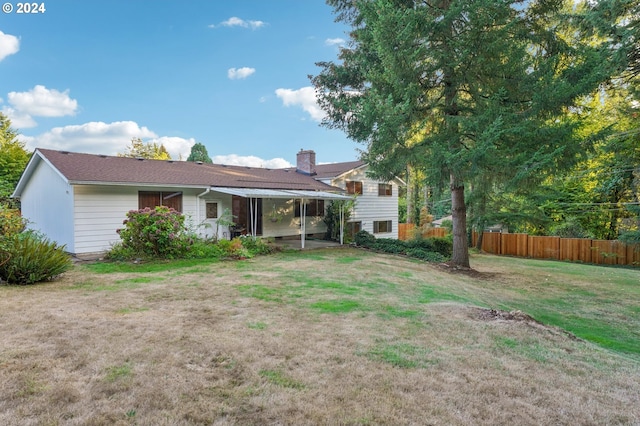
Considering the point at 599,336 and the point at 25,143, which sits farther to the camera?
the point at 25,143

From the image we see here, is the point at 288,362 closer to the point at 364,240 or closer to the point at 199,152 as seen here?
the point at 364,240

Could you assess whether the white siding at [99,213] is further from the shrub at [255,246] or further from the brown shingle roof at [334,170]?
the brown shingle roof at [334,170]

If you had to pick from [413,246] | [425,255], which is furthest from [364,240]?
[425,255]

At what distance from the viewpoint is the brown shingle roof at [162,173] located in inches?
453

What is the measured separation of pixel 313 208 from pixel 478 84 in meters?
10.4

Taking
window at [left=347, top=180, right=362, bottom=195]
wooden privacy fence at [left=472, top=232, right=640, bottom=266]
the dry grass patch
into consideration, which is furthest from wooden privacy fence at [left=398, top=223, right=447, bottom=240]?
the dry grass patch

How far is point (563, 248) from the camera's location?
61.5 feet

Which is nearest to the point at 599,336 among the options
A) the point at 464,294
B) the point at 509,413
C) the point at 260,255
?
the point at 464,294

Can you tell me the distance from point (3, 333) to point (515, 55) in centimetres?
1216

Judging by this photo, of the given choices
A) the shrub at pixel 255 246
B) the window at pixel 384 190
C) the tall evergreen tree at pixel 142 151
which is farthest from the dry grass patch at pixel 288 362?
the tall evergreen tree at pixel 142 151

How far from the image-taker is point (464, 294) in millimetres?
8000

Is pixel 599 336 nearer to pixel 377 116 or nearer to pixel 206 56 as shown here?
pixel 377 116

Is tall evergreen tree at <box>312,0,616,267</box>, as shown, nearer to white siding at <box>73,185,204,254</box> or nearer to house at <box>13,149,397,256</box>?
house at <box>13,149,397,256</box>

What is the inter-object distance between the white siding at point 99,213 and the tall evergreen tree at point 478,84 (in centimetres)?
834
